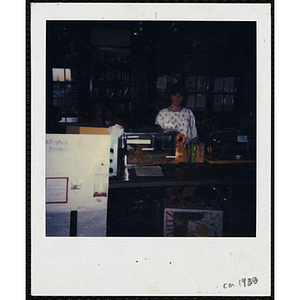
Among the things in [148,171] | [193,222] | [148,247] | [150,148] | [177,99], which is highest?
[177,99]

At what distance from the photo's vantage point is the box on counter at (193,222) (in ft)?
3.99

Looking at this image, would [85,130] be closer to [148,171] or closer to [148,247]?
[148,171]

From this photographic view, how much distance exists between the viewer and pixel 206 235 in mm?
1215

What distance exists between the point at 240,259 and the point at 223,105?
1.10 meters

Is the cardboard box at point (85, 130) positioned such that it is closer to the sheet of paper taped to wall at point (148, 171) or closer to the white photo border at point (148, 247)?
the white photo border at point (148, 247)

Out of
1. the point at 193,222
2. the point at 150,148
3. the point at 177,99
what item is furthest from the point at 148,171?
the point at 177,99

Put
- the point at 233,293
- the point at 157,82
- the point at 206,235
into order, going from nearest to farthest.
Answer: the point at 233,293
the point at 206,235
the point at 157,82

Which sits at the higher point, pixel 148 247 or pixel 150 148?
pixel 150 148

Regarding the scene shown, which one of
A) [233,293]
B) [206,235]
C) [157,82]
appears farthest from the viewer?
[157,82]

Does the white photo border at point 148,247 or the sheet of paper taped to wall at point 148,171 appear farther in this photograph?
the sheet of paper taped to wall at point 148,171

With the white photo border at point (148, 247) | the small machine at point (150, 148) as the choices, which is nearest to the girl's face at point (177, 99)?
the small machine at point (150, 148)

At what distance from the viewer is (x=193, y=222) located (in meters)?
1.26
